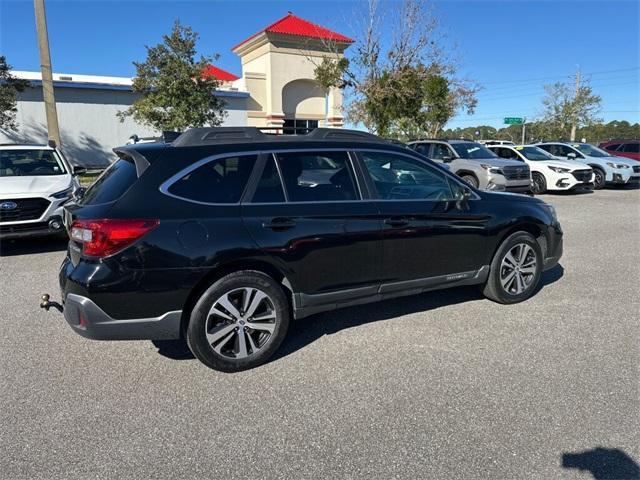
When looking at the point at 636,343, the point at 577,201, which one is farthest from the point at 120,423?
the point at 577,201

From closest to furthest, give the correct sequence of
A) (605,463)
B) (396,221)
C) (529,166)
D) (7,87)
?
(605,463) → (396,221) → (529,166) → (7,87)

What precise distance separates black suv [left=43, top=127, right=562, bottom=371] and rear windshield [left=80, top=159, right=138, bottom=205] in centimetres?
1

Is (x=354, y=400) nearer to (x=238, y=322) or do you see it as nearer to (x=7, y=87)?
(x=238, y=322)

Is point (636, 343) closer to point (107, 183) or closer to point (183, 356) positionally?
point (183, 356)

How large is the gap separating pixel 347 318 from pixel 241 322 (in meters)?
1.40

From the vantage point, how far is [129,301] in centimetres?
322

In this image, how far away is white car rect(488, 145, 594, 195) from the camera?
1515cm

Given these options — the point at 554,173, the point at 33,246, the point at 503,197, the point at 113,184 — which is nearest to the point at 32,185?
the point at 33,246

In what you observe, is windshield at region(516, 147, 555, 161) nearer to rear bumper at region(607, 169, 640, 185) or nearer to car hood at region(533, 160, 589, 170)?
car hood at region(533, 160, 589, 170)

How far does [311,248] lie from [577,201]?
12985mm

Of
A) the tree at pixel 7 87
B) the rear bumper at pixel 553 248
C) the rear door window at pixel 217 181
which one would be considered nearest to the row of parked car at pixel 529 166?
the rear bumper at pixel 553 248

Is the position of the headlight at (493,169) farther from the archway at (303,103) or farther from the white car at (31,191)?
the archway at (303,103)

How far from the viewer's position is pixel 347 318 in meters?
4.62

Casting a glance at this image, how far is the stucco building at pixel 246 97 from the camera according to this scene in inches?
904
